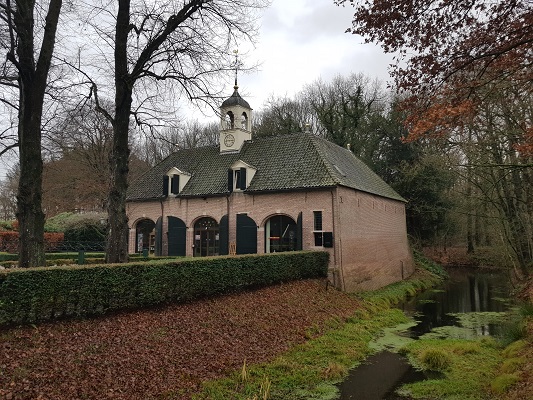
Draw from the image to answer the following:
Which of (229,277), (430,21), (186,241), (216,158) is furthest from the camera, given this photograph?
(216,158)

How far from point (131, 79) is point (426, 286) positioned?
19870mm

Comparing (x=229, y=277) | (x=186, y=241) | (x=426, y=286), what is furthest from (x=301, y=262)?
(x=426, y=286)

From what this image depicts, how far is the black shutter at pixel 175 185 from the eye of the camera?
22.5m

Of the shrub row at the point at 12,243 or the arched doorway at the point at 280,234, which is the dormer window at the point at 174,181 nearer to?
the arched doorway at the point at 280,234

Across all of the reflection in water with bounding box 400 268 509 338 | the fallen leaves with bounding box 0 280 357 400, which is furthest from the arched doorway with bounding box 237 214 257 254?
the fallen leaves with bounding box 0 280 357 400

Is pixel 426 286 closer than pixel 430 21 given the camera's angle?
No

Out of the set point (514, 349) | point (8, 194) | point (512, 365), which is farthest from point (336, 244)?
point (8, 194)

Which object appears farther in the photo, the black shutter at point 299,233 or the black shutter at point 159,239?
the black shutter at point 159,239

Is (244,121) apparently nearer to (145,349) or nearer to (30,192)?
(30,192)

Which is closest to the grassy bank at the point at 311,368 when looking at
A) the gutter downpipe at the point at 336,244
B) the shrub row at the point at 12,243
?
the gutter downpipe at the point at 336,244

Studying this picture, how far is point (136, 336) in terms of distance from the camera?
826 centimetres

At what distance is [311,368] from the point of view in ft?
30.3

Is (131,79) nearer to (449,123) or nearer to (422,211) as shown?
(449,123)

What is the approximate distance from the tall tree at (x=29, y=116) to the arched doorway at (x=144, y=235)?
14.1 m
